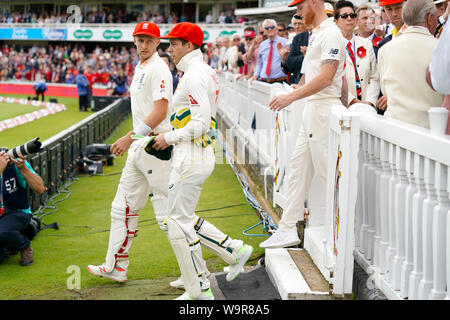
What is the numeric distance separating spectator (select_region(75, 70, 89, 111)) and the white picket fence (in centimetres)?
2231

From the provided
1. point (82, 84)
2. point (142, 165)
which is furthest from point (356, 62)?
point (82, 84)

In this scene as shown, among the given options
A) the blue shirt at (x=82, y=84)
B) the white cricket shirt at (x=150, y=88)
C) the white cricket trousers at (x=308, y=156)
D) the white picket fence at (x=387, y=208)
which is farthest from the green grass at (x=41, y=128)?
the white picket fence at (x=387, y=208)

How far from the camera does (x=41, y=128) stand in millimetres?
20188

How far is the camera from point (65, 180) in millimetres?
10828

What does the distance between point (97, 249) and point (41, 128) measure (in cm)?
1441

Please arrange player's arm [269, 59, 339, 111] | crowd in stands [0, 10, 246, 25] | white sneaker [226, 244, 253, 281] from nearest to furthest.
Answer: player's arm [269, 59, 339, 111], white sneaker [226, 244, 253, 281], crowd in stands [0, 10, 246, 25]

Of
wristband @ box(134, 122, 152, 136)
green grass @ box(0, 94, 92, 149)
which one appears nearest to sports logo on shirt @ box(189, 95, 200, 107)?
wristband @ box(134, 122, 152, 136)

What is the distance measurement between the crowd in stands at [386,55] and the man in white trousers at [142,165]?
131 cm

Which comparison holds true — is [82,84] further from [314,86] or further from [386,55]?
[386,55]

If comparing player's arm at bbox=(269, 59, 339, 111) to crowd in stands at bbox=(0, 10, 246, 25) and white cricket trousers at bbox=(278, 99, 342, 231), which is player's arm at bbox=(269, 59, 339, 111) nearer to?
white cricket trousers at bbox=(278, 99, 342, 231)

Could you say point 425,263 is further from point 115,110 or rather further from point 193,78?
point 115,110

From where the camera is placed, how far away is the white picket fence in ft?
9.57

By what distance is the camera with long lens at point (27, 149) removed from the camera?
582cm
